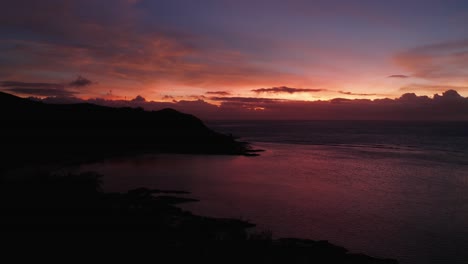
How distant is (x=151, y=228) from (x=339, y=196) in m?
21.5

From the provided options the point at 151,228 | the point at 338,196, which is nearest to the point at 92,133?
the point at 338,196

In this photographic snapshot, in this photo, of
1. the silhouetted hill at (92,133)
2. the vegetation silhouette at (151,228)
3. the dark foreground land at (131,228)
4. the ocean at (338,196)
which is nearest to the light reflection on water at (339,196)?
the ocean at (338,196)

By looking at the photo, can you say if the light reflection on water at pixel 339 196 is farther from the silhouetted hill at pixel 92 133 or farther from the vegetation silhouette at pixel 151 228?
the silhouetted hill at pixel 92 133

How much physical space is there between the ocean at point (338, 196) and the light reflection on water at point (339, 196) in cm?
6

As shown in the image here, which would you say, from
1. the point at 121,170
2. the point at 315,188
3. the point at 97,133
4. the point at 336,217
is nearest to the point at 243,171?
the point at 315,188

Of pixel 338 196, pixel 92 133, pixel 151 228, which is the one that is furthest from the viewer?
pixel 92 133

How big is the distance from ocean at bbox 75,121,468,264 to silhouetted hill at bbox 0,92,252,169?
1702 cm

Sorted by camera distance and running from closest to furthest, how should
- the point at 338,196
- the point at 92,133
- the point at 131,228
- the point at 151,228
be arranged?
1. the point at 131,228
2. the point at 151,228
3. the point at 338,196
4. the point at 92,133

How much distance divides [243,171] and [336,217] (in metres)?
25.0

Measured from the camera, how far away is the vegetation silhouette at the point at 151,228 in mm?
17109

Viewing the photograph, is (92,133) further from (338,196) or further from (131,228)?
(131,228)

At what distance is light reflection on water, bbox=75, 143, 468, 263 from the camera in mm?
23016

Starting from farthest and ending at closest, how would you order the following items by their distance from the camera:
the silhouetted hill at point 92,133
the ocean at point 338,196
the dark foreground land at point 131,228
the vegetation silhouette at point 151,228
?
the silhouetted hill at point 92,133 → the ocean at point 338,196 → the vegetation silhouette at point 151,228 → the dark foreground land at point 131,228

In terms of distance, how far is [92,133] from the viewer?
94062mm
